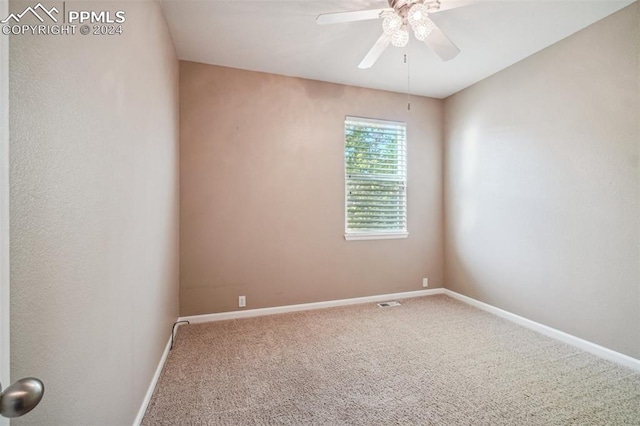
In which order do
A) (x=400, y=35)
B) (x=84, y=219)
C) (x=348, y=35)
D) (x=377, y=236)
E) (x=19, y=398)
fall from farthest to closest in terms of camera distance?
(x=377, y=236) < (x=348, y=35) < (x=400, y=35) < (x=84, y=219) < (x=19, y=398)

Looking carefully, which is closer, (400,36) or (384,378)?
(400,36)

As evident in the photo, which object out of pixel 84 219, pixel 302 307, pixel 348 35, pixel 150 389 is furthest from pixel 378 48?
pixel 150 389

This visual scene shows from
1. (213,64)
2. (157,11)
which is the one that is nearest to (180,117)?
(213,64)

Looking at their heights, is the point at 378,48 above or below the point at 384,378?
above

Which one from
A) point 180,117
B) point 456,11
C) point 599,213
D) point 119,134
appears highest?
point 456,11

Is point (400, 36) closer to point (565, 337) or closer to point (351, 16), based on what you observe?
point (351, 16)

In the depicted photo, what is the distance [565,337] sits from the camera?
98.3 inches

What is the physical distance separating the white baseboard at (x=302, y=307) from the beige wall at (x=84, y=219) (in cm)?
114

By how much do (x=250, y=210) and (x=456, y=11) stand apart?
268cm

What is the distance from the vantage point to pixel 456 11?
213 cm

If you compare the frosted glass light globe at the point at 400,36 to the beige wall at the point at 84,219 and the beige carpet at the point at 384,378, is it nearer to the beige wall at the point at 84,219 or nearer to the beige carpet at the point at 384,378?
the beige wall at the point at 84,219

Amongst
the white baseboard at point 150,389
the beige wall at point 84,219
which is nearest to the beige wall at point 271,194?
the white baseboard at point 150,389

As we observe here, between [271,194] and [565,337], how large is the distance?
10.8 ft

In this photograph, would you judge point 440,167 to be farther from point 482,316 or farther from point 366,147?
point 482,316
